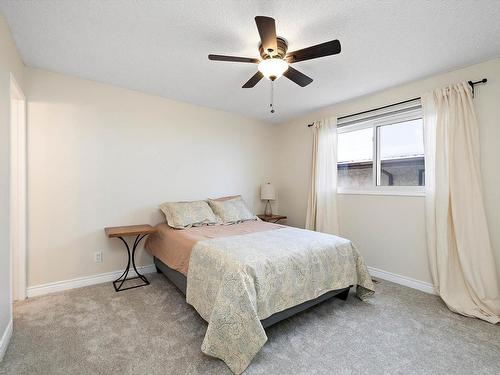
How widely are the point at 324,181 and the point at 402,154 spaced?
3.46ft

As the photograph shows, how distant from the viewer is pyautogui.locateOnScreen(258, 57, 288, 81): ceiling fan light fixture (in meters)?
1.83

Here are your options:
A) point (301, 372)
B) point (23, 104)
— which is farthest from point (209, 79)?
point (301, 372)

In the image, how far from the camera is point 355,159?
347 cm

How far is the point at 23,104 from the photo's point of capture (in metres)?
2.39

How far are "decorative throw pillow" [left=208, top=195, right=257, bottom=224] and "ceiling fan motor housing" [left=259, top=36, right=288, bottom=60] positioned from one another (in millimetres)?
2075

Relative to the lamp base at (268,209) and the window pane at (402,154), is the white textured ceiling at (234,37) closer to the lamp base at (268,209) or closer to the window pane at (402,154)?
the window pane at (402,154)

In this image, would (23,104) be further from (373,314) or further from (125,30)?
(373,314)

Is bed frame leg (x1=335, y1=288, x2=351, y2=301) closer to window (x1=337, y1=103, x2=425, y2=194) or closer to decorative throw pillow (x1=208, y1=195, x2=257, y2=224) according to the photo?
window (x1=337, y1=103, x2=425, y2=194)

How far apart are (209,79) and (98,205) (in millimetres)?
2013

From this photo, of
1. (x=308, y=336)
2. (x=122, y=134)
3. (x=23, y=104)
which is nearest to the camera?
(x=308, y=336)

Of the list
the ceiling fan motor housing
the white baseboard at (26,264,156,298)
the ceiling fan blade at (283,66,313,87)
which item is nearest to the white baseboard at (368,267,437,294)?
the ceiling fan blade at (283,66,313,87)

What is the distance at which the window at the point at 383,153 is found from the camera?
9.37 feet

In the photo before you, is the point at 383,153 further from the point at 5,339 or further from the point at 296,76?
the point at 5,339

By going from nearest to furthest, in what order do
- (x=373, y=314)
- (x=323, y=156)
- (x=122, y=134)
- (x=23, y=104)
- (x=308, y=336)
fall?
(x=308, y=336) < (x=373, y=314) < (x=23, y=104) < (x=122, y=134) < (x=323, y=156)
